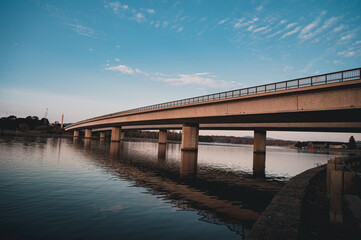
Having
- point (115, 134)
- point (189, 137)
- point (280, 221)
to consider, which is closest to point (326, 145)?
point (189, 137)

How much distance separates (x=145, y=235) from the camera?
7023 mm

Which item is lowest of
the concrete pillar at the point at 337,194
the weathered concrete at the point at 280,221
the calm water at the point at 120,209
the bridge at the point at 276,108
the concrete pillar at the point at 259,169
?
the concrete pillar at the point at 259,169

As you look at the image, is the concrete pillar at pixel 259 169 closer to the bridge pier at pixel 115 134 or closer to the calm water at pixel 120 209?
the calm water at pixel 120 209

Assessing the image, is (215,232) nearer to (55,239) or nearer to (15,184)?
(55,239)

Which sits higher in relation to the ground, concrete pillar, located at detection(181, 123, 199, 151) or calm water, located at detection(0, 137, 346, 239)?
concrete pillar, located at detection(181, 123, 199, 151)

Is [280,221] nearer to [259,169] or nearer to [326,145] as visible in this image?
[259,169]

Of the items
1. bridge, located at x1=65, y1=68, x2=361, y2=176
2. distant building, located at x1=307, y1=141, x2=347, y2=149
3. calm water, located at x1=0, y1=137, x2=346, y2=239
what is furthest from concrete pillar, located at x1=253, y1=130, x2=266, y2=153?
distant building, located at x1=307, y1=141, x2=347, y2=149

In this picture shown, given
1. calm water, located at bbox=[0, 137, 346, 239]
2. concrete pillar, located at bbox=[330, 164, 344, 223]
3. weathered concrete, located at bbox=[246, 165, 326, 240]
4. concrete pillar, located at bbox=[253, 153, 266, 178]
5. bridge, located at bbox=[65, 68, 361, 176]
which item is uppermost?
bridge, located at bbox=[65, 68, 361, 176]

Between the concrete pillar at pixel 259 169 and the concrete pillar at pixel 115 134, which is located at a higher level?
the concrete pillar at pixel 115 134

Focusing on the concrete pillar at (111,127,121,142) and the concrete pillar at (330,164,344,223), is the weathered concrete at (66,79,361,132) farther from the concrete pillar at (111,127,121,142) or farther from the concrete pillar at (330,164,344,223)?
the concrete pillar at (111,127,121,142)

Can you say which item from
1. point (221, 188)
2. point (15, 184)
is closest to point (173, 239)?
point (221, 188)

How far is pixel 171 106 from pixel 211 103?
39.2ft

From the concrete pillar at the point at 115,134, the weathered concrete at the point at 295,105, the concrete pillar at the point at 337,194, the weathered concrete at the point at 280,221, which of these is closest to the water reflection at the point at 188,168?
the weathered concrete at the point at 280,221

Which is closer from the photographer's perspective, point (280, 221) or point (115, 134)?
point (280, 221)
